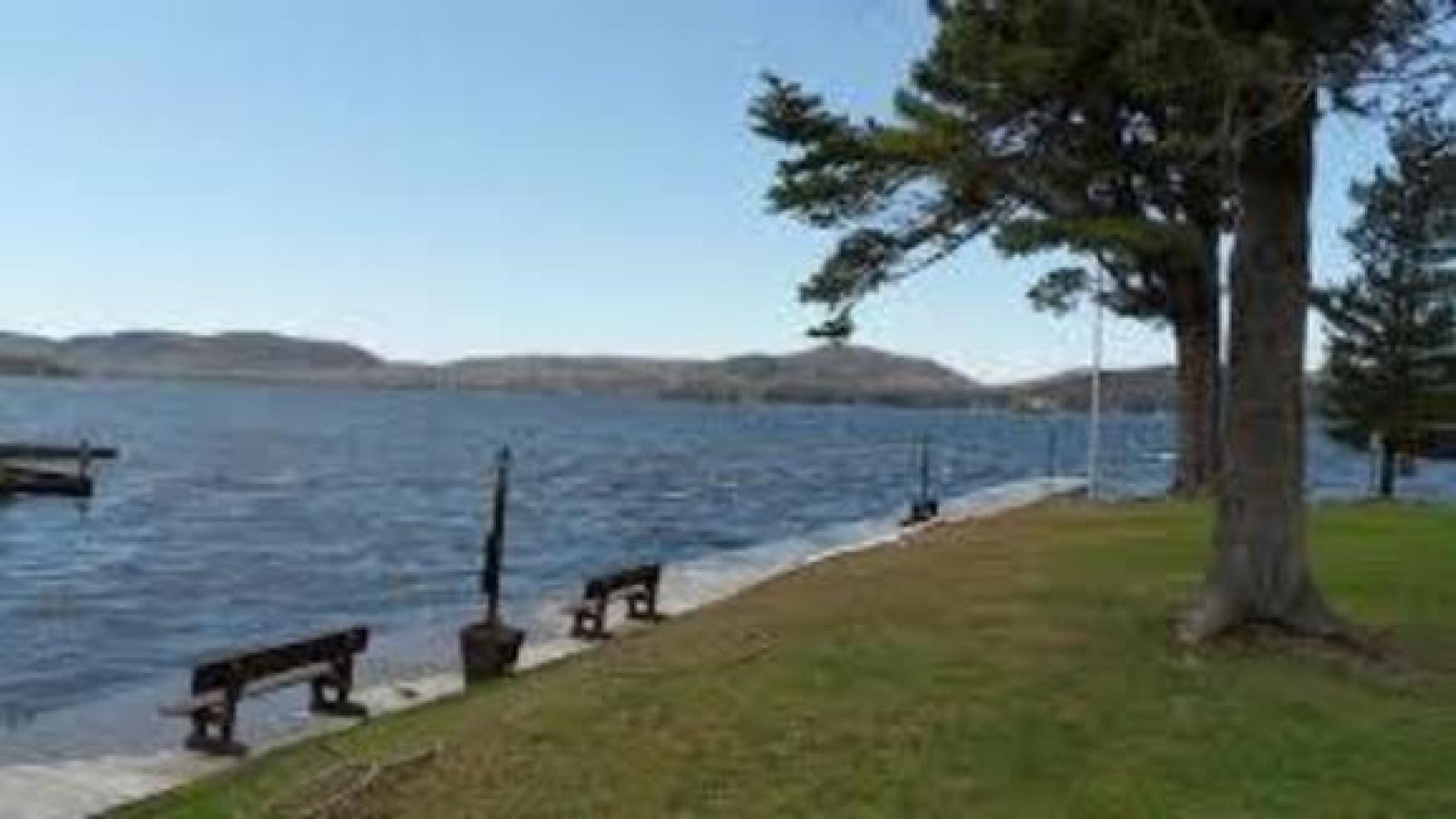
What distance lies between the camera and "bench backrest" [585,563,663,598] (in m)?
30.9

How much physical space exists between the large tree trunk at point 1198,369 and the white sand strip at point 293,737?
968cm

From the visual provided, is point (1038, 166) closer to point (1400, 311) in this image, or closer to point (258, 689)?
point (258, 689)

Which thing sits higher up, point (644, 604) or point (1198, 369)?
point (1198, 369)

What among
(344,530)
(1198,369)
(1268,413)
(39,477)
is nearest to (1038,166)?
(1268,413)

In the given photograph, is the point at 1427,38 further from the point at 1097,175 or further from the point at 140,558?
the point at 140,558

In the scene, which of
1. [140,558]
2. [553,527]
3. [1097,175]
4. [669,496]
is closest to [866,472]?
[669,496]

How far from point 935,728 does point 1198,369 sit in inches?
1456

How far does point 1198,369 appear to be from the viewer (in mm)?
52094

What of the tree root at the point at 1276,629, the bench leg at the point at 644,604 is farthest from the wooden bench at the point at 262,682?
the bench leg at the point at 644,604

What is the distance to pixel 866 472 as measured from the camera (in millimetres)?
124750

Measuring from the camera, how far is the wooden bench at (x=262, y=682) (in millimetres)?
20656

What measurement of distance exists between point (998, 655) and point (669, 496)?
76.4 metres

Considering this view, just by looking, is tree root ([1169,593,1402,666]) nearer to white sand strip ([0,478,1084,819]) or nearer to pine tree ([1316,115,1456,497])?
white sand strip ([0,478,1084,819])

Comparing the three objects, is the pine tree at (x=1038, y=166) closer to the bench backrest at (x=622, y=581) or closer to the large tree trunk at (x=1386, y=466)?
the bench backrest at (x=622, y=581)
